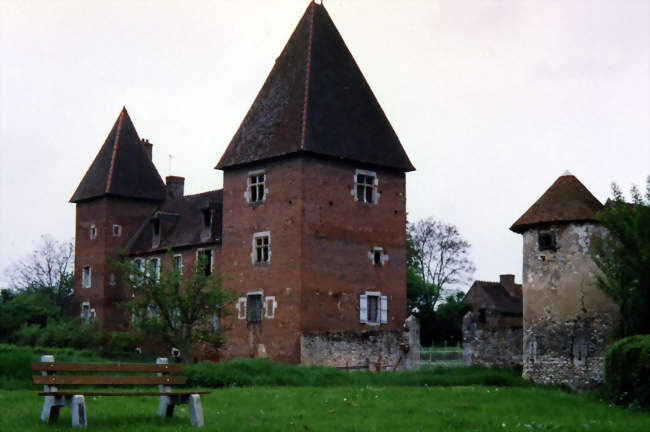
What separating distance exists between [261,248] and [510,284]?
27.8 m

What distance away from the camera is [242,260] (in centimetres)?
3741

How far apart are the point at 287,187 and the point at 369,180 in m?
4.03

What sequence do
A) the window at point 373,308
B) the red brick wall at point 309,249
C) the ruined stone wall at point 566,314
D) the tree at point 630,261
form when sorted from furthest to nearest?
the window at point 373,308 < the red brick wall at point 309,249 < the ruined stone wall at point 566,314 < the tree at point 630,261

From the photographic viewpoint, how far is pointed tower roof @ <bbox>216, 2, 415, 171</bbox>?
36344mm

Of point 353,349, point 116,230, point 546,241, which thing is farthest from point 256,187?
point 116,230

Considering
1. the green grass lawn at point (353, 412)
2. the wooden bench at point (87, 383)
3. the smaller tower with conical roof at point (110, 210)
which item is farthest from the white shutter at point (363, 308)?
the wooden bench at point (87, 383)

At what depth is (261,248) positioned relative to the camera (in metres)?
36.8

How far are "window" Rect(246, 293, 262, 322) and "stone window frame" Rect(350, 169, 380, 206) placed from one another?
18.9ft

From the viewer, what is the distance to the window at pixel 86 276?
4978cm

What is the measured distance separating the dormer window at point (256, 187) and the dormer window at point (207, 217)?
16.1ft

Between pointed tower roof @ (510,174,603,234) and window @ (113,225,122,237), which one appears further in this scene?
window @ (113,225,122,237)

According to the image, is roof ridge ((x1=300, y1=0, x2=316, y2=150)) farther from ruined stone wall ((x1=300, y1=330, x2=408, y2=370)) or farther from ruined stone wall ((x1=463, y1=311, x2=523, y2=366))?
ruined stone wall ((x1=463, y1=311, x2=523, y2=366))

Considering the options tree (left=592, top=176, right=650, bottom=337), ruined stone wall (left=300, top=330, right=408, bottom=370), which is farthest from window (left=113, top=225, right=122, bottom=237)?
tree (left=592, top=176, right=650, bottom=337)

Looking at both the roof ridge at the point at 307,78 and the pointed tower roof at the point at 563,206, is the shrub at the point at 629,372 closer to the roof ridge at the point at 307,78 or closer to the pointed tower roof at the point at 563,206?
the pointed tower roof at the point at 563,206
